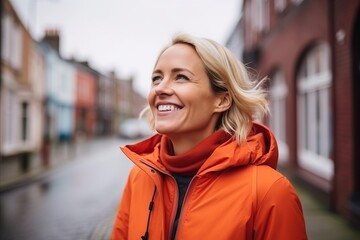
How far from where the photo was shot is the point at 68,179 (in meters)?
11.2

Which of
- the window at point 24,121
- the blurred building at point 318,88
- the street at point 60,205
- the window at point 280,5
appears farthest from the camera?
the window at point 24,121

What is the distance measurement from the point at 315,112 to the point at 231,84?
7.24 m

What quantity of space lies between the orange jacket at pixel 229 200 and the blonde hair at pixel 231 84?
0.28 feet

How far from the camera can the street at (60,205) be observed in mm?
5746

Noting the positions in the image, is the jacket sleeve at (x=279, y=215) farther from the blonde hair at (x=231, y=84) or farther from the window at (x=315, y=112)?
the window at (x=315, y=112)

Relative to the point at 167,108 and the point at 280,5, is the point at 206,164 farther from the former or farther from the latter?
the point at 280,5

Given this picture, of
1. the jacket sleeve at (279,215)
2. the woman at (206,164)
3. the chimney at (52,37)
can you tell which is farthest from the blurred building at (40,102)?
the jacket sleeve at (279,215)

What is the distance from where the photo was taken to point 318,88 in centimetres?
795

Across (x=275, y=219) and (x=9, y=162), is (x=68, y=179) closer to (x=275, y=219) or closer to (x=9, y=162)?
(x=9, y=162)

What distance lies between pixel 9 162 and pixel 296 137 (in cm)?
1138

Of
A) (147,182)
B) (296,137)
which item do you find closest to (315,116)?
(296,137)

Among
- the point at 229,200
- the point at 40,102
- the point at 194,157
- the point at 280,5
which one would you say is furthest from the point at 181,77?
the point at 40,102

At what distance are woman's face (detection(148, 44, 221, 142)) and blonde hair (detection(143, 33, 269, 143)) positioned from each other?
0.12 ft

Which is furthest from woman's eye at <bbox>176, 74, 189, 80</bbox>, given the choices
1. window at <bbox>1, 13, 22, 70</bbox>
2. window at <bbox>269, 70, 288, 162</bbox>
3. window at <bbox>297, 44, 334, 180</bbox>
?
window at <bbox>1, 13, 22, 70</bbox>
